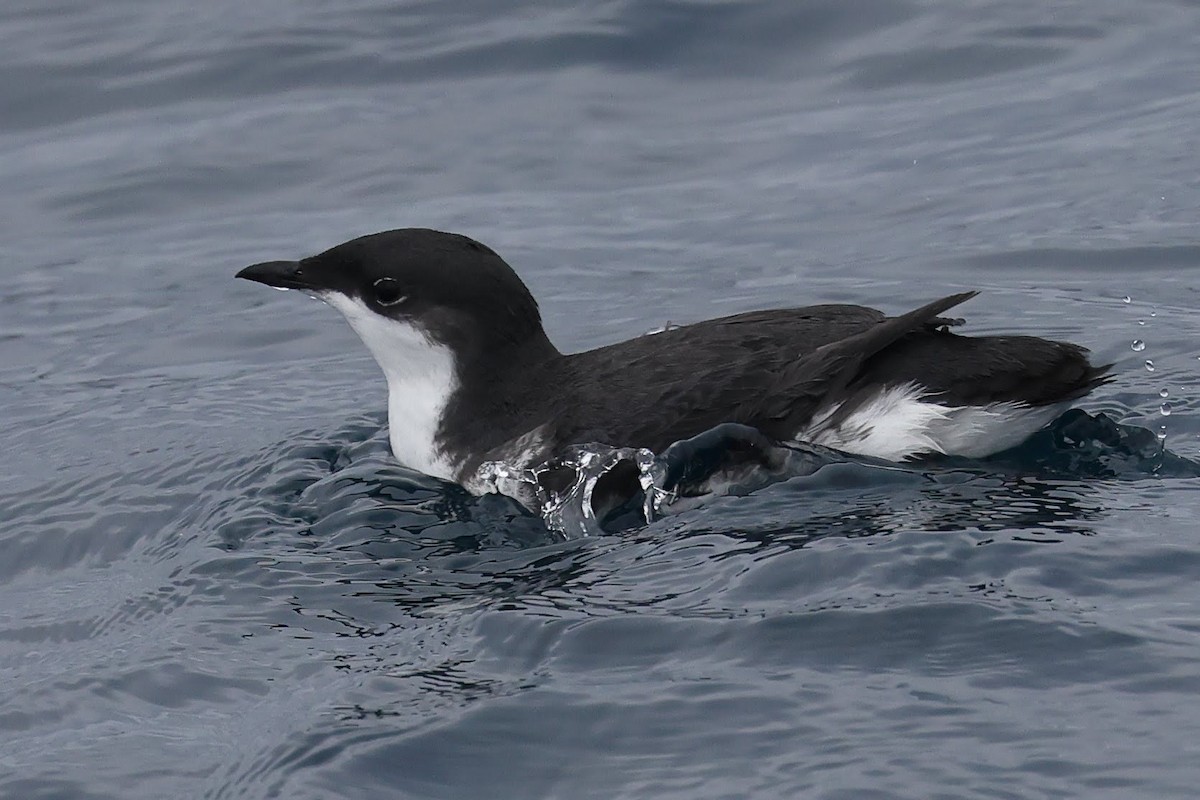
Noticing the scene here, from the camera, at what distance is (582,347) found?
8.57 meters

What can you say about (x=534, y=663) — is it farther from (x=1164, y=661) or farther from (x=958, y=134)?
(x=958, y=134)

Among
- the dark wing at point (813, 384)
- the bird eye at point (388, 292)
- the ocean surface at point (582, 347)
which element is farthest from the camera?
the bird eye at point (388, 292)

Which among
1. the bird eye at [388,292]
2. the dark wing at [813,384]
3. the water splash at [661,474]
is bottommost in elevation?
the water splash at [661,474]

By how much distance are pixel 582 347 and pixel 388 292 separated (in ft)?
7.25

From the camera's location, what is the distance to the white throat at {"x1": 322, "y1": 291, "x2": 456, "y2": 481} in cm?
654

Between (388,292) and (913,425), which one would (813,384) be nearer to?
(913,425)

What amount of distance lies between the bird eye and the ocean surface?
0.66m

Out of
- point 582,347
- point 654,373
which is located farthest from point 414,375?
point 582,347

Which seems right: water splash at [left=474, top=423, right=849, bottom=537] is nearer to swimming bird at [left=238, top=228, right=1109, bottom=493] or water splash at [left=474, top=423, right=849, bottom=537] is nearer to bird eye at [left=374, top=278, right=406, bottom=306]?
swimming bird at [left=238, top=228, right=1109, bottom=493]

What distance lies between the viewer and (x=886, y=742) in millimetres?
4180

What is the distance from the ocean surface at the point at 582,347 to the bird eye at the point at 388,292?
2.16ft

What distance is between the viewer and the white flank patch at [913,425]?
5.96m

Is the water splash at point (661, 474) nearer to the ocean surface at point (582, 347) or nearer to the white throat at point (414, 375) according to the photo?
the ocean surface at point (582, 347)

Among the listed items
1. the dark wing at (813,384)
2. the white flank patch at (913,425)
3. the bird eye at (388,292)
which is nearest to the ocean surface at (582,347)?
the white flank patch at (913,425)
